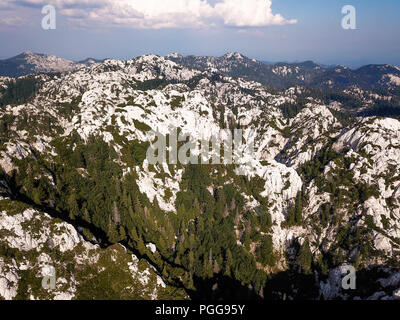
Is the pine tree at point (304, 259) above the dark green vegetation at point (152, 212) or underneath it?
underneath

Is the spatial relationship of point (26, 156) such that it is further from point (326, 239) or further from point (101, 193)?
point (326, 239)
